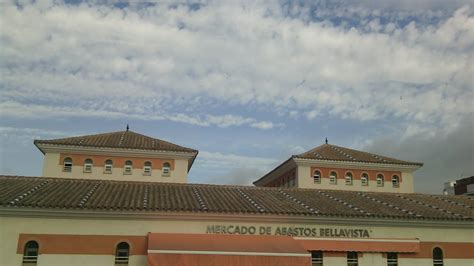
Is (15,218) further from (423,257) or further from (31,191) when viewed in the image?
(423,257)

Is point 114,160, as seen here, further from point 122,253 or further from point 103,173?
point 122,253

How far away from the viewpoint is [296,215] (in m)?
24.4

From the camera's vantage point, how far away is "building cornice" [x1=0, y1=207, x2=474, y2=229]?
859 inches

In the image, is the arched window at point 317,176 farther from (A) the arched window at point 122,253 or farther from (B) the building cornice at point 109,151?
(A) the arched window at point 122,253

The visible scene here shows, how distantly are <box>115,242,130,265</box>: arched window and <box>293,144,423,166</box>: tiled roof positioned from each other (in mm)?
21766

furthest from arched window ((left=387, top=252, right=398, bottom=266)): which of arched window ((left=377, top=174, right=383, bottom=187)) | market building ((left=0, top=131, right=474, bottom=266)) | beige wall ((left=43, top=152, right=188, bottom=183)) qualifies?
beige wall ((left=43, top=152, right=188, bottom=183))

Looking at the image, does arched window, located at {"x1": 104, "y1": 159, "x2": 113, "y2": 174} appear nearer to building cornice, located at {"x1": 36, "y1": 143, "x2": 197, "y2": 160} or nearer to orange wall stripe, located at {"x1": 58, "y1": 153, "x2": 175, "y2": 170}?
orange wall stripe, located at {"x1": 58, "y1": 153, "x2": 175, "y2": 170}

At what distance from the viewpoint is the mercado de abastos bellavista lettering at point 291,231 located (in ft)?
77.2

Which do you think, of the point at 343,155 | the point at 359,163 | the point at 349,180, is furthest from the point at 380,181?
the point at 343,155

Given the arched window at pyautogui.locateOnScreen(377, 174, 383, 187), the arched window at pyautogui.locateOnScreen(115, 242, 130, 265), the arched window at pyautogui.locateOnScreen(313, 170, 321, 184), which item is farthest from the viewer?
the arched window at pyautogui.locateOnScreen(377, 174, 383, 187)

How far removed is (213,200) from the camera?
25812 mm

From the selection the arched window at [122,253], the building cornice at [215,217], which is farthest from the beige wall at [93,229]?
the arched window at [122,253]

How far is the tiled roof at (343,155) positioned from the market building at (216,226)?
1172 cm

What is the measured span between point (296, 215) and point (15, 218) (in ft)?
46.1
